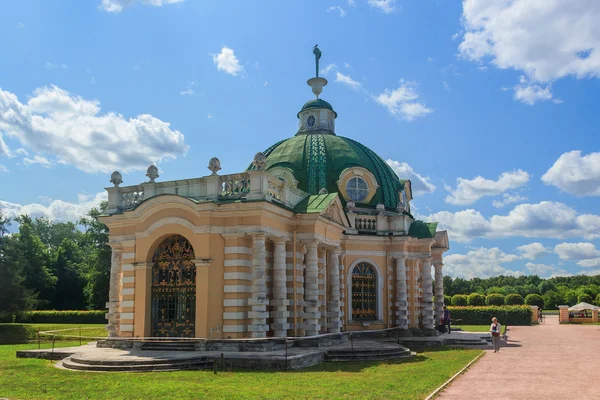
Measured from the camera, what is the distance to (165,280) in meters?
22.5

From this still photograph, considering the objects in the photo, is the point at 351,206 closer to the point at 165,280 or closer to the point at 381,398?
the point at 165,280

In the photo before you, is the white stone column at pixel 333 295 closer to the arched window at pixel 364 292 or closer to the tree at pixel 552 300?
the arched window at pixel 364 292

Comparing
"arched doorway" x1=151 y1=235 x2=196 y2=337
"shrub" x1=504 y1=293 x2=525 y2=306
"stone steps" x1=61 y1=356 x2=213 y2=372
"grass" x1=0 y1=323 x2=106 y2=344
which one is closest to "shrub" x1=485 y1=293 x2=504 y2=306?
"shrub" x1=504 y1=293 x2=525 y2=306

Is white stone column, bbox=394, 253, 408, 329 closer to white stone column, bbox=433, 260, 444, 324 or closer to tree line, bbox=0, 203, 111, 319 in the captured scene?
white stone column, bbox=433, 260, 444, 324

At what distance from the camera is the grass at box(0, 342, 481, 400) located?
13328 mm

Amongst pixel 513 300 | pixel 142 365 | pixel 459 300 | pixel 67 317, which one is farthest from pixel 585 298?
pixel 142 365

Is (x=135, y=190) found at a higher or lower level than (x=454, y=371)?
higher

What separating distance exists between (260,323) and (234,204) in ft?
14.2

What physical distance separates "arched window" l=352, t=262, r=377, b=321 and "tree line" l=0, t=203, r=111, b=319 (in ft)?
76.6

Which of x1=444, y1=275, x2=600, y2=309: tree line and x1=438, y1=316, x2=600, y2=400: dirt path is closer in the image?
x1=438, y1=316, x2=600, y2=400: dirt path

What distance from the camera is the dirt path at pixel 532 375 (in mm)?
13570

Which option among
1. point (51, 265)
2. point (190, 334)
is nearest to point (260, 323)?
point (190, 334)

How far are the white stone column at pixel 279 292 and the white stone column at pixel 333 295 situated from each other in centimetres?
425

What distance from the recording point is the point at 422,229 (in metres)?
32.3
